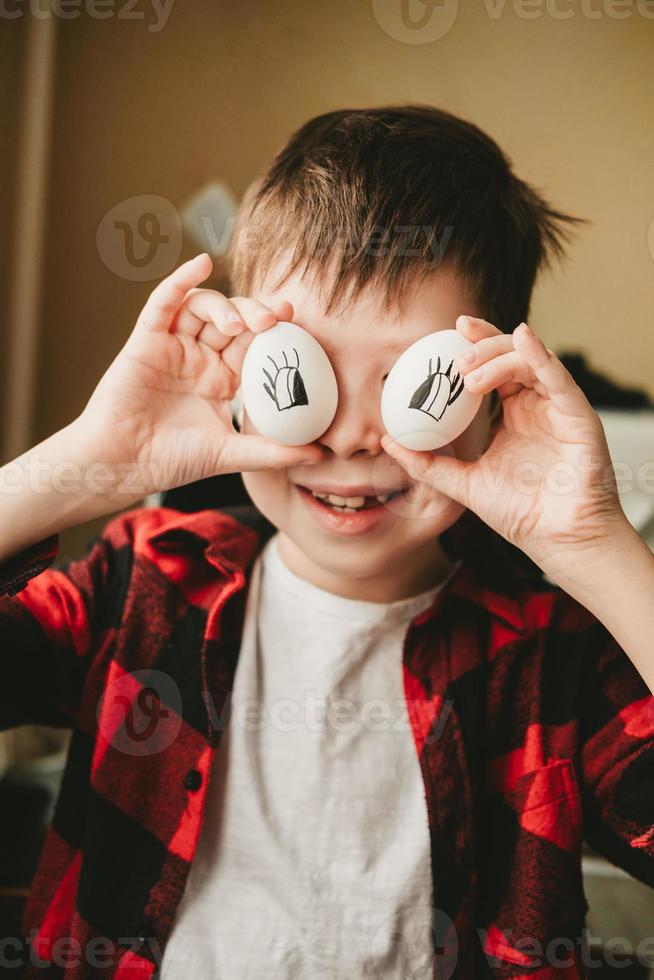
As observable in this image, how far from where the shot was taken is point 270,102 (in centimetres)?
155

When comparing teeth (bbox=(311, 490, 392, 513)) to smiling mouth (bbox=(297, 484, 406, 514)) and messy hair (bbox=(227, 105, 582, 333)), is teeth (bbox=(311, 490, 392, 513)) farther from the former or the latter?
messy hair (bbox=(227, 105, 582, 333))

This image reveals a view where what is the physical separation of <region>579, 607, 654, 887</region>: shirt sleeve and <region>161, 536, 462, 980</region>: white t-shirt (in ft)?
0.62

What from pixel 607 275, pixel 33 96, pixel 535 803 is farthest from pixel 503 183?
pixel 33 96

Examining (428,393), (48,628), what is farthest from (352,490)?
(48,628)

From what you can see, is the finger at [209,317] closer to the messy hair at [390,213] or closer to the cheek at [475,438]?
the messy hair at [390,213]

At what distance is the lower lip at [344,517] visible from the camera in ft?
2.65

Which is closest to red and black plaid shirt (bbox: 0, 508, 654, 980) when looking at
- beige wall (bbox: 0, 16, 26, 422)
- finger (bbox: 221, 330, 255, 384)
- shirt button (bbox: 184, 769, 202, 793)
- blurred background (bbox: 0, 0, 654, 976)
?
shirt button (bbox: 184, 769, 202, 793)

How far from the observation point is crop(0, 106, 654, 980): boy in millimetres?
760

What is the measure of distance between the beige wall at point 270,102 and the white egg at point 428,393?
961 millimetres

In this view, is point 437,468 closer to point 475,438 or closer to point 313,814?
point 475,438

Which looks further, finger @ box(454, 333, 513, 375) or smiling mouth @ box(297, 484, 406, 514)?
smiling mouth @ box(297, 484, 406, 514)

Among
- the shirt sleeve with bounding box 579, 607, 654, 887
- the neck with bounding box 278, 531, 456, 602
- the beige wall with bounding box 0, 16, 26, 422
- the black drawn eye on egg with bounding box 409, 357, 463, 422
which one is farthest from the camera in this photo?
the beige wall with bounding box 0, 16, 26, 422

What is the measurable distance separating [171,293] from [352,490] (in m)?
0.25

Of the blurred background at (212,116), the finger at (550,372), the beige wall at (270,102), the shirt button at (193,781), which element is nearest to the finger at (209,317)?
the finger at (550,372)
